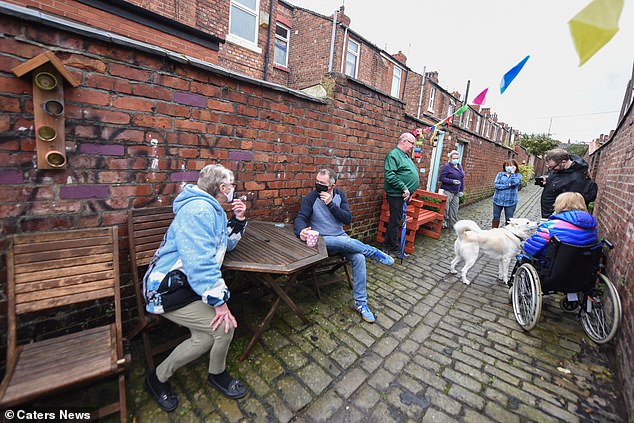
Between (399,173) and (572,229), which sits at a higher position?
(399,173)

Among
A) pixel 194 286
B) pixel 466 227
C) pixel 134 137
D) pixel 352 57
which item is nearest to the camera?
pixel 194 286

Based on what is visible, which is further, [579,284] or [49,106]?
[579,284]

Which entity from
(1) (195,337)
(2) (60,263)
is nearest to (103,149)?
(2) (60,263)

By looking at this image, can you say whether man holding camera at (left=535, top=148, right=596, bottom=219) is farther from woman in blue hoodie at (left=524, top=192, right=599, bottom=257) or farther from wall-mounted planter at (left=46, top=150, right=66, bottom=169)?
wall-mounted planter at (left=46, top=150, right=66, bottom=169)

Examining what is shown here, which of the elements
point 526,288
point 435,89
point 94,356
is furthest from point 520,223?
point 435,89

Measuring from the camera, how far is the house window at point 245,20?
895 cm

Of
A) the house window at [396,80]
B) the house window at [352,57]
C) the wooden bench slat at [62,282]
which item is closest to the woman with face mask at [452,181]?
the wooden bench slat at [62,282]

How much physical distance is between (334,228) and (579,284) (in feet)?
7.95

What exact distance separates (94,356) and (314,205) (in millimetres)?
2195

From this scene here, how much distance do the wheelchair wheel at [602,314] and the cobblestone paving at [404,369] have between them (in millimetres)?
140

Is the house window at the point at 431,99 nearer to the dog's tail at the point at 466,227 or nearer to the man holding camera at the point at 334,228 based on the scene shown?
the dog's tail at the point at 466,227

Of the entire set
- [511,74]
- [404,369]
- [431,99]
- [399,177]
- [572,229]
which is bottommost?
[404,369]

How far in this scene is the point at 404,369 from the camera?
7.07 feet

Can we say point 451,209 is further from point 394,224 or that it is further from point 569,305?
point 569,305
